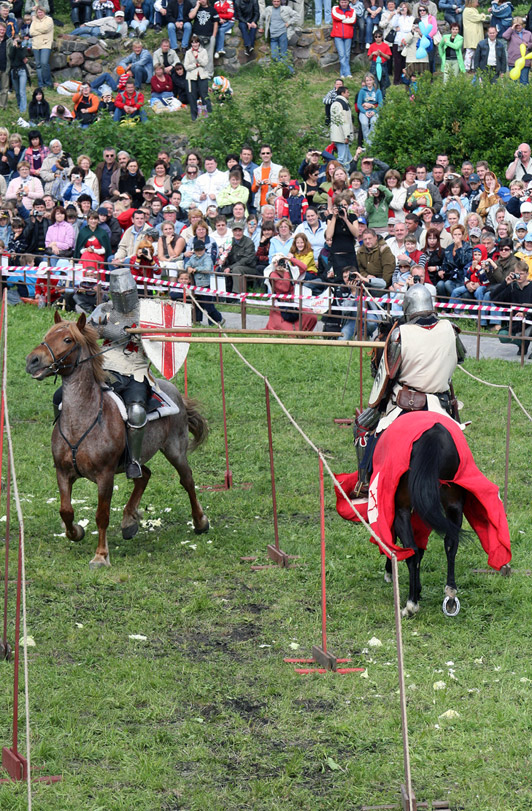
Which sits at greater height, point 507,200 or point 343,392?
point 507,200

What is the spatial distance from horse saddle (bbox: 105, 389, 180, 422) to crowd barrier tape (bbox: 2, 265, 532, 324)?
15.9 ft

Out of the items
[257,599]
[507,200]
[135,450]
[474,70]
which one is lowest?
[257,599]

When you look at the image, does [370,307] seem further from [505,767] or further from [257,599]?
[505,767]

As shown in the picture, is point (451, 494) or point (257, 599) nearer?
point (451, 494)

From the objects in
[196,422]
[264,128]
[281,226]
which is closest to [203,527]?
[196,422]

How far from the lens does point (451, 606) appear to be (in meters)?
9.34

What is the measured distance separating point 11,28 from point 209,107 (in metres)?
4.85

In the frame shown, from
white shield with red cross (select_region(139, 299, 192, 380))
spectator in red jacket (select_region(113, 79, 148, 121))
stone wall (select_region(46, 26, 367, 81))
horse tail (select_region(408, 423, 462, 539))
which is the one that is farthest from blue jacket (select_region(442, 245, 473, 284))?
A: stone wall (select_region(46, 26, 367, 81))

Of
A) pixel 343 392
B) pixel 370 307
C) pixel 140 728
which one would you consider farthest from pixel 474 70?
pixel 140 728

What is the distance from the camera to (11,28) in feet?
90.5

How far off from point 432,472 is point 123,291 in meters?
3.31

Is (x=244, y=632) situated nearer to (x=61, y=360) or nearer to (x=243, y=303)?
(x=61, y=360)

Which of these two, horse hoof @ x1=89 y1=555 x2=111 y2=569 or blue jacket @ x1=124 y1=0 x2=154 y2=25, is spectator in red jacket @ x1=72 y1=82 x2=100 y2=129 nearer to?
blue jacket @ x1=124 y1=0 x2=154 y2=25

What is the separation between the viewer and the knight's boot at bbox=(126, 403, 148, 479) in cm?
1079
